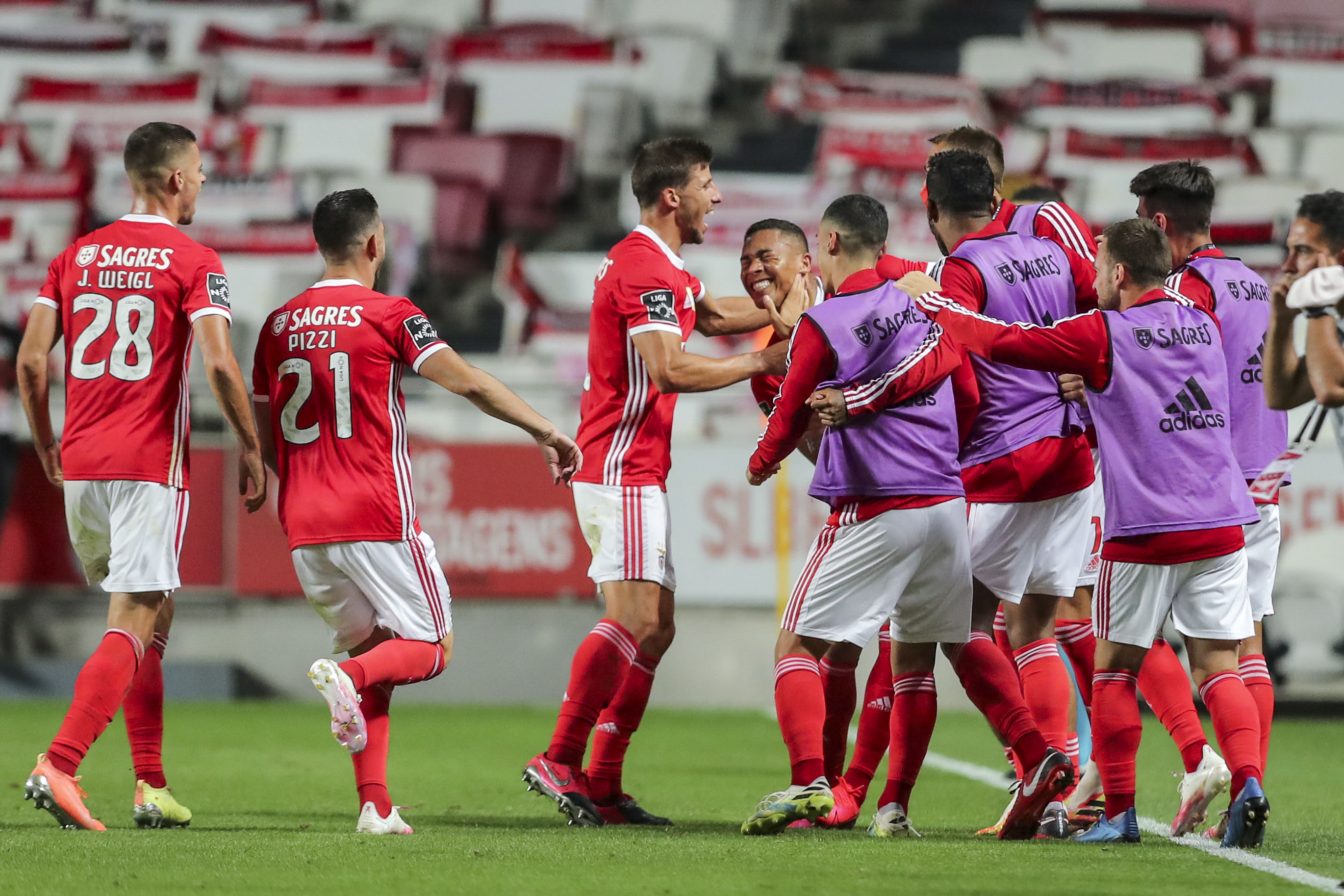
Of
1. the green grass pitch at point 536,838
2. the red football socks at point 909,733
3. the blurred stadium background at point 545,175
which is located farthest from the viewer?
the blurred stadium background at point 545,175

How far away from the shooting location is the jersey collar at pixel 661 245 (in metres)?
5.74

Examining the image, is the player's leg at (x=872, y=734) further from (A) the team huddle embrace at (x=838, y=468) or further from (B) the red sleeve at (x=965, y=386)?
(B) the red sleeve at (x=965, y=386)

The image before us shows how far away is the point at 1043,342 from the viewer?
4855 mm

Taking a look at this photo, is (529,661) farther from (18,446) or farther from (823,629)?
(823,629)

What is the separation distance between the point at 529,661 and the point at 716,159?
6839 mm

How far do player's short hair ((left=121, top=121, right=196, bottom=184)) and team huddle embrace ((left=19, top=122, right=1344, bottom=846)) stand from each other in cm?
1

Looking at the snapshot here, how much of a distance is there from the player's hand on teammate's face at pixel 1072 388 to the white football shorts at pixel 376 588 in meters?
2.08

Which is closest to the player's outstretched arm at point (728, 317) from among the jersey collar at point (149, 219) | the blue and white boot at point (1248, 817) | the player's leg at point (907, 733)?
the player's leg at point (907, 733)

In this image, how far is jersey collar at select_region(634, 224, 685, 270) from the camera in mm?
5742

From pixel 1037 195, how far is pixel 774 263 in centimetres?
131

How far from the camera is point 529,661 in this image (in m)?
10.8

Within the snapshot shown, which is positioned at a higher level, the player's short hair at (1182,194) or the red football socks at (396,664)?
the player's short hair at (1182,194)

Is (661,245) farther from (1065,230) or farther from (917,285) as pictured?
(1065,230)

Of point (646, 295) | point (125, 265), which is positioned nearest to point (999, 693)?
point (646, 295)
